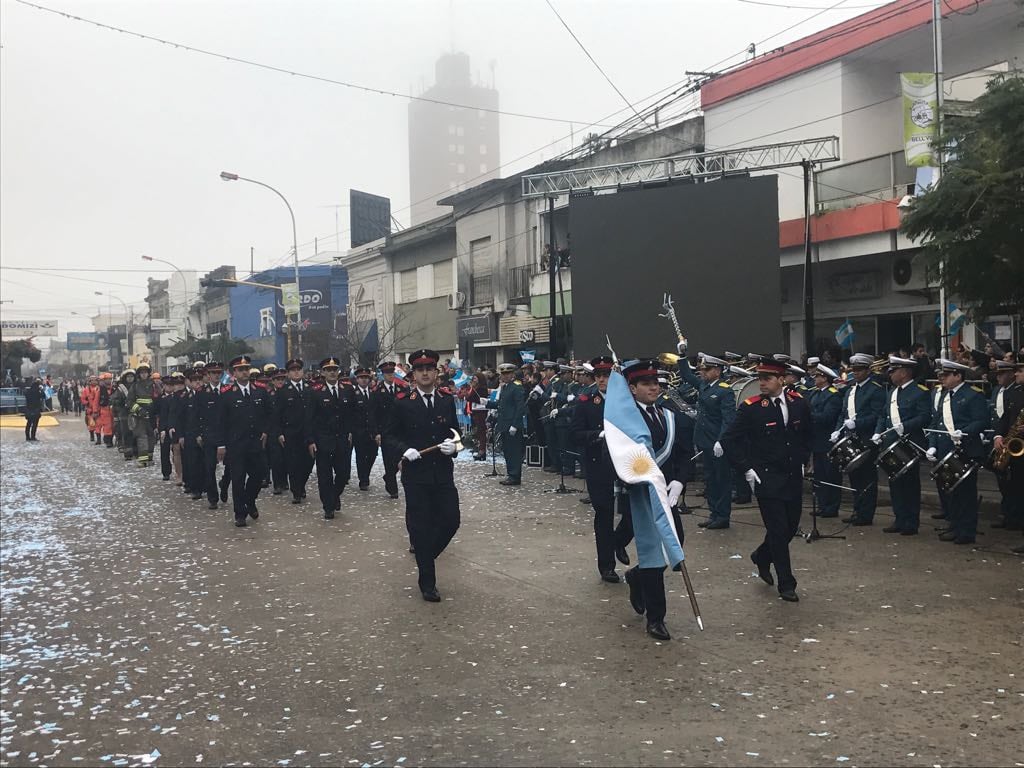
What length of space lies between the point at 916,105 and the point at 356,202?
142 ft

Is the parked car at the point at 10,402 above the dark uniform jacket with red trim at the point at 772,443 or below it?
below

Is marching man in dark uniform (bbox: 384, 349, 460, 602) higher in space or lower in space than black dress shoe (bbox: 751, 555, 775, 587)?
higher

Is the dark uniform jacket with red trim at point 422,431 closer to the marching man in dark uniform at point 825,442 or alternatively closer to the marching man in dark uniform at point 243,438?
the marching man in dark uniform at point 243,438

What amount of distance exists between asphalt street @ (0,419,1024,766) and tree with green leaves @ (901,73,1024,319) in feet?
13.3

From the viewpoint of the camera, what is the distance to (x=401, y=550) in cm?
1034

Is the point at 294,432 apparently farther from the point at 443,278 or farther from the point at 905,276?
the point at 443,278

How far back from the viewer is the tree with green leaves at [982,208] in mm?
11773

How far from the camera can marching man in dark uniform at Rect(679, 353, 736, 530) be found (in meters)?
11.4

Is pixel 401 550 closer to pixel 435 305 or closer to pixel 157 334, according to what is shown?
pixel 435 305

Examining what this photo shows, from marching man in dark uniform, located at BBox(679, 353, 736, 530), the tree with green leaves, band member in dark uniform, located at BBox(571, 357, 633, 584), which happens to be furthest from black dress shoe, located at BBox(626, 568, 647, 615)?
the tree with green leaves

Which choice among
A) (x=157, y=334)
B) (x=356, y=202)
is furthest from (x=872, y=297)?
(x=157, y=334)

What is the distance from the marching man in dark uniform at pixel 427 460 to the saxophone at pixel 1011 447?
5.45 m

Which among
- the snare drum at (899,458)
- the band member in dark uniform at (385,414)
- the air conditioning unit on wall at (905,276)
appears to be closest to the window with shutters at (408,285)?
the air conditioning unit on wall at (905,276)

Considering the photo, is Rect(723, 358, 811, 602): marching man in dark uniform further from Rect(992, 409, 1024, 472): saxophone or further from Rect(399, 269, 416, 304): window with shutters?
Rect(399, 269, 416, 304): window with shutters
